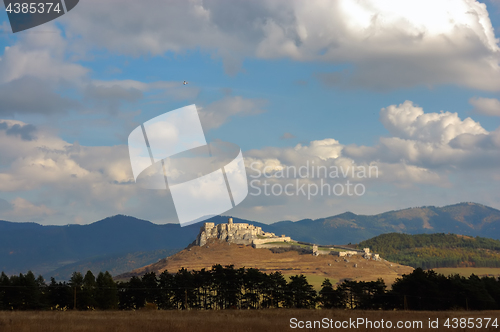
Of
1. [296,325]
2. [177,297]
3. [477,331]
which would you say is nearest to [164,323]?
[296,325]

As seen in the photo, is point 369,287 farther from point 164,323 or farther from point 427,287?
point 164,323

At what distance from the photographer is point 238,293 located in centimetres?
9194

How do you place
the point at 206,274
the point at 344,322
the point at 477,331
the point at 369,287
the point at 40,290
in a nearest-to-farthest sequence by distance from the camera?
the point at 477,331 → the point at 344,322 → the point at 40,290 → the point at 369,287 → the point at 206,274

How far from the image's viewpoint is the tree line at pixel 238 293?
247ft

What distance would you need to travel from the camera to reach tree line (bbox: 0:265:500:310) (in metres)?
75.3

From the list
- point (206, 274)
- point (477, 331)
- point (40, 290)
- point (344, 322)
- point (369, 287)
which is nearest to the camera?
point (477, 331)

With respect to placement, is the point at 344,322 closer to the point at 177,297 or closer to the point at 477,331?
the point at 477,331

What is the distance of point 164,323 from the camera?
31.4 meters

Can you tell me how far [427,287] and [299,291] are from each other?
73.6 feet

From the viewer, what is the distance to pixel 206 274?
93688 mm

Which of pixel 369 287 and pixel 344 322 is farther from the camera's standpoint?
pixel 369 287

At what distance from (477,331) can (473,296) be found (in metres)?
53.4

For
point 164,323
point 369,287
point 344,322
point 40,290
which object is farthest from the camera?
point 369,287

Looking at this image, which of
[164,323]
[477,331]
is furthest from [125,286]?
[477,331]
